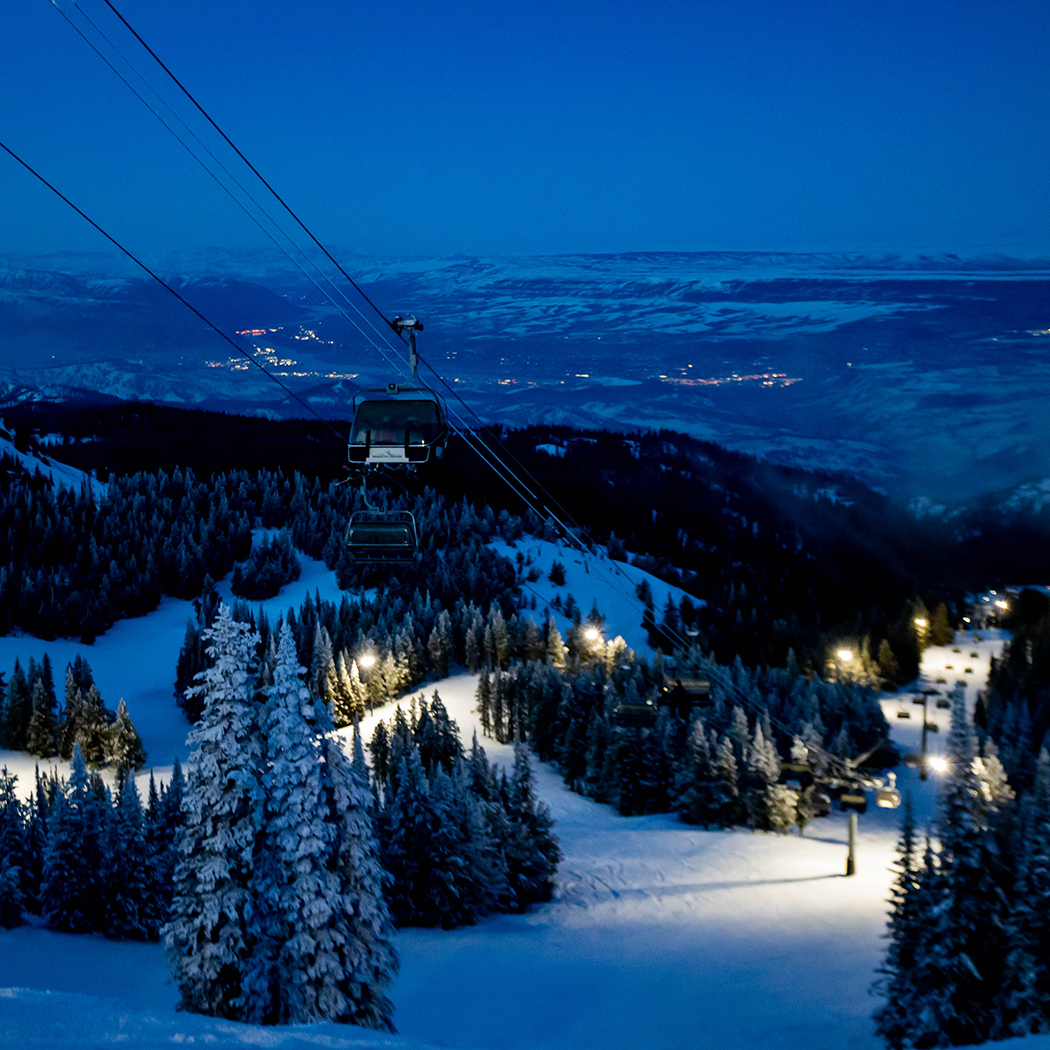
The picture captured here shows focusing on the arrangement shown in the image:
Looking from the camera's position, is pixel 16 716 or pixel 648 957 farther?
pixel 16 716

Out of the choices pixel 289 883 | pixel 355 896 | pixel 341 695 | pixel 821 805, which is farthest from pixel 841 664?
pixel 289 883

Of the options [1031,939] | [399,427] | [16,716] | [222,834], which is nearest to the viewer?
[399,427]

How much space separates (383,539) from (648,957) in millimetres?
24606

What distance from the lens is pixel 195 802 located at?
74.5 feet

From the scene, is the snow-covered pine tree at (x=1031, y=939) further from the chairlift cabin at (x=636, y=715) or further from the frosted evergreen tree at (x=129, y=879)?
the frosted evergreen tree at (x=129, y=879)

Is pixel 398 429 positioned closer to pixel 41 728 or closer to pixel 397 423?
pixel 397 423

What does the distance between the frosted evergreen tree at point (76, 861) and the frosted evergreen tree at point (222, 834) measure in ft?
71.7

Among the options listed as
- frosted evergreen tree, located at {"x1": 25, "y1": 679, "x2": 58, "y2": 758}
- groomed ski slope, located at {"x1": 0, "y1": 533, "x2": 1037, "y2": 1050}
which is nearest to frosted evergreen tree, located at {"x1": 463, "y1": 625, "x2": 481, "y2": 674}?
frosted evergreen tree, located at {"x1": 25, "y1": 679, "x2": 58, "y2": 758}

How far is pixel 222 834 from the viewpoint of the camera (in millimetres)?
22594

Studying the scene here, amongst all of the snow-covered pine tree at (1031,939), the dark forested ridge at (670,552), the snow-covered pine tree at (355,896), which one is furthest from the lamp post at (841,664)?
the snow-covered pine tree at (355,896)

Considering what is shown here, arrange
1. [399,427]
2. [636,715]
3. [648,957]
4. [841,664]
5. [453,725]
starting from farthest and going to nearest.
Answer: [841,664], [453,725], [648,957], [636,715], [399,427]

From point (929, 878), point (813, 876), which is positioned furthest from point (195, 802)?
point (813, 876)

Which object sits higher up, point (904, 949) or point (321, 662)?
point (321, 662)

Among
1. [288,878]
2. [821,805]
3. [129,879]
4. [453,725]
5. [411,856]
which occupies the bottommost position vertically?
[129,879]
